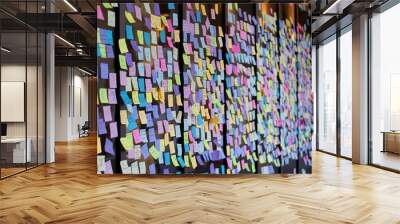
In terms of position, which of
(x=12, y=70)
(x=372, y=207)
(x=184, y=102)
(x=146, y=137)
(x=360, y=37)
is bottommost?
(x=372, y=207)

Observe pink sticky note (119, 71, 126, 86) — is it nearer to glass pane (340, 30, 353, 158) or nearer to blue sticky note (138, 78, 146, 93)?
blue sticky note (138, 78, 146, 93)

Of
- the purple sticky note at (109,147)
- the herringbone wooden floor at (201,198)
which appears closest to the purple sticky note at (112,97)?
the purple sticky note at (109,147)

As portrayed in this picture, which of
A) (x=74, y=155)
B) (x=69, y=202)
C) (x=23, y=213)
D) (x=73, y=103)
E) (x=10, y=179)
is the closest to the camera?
(x=23, y=213)

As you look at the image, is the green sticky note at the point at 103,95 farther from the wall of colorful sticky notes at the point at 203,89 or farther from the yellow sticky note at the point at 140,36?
the yellow sticky note at the point at 140,36

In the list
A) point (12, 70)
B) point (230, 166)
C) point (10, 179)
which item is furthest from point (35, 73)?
point (230, 166)

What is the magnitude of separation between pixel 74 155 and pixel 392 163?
7339 millimetres

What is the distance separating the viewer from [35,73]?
22.9ft

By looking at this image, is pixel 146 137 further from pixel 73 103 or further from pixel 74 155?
pixel 73 103

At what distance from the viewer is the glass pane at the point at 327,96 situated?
9.34 m

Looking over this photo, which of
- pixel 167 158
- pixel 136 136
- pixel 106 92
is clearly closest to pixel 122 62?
pixel 106 92

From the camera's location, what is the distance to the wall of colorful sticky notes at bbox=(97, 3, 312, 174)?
580 cm

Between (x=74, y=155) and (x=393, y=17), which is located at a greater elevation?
(x=393, y=17)

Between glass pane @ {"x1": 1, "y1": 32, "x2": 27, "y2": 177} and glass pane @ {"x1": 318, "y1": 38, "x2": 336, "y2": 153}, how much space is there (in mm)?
7269

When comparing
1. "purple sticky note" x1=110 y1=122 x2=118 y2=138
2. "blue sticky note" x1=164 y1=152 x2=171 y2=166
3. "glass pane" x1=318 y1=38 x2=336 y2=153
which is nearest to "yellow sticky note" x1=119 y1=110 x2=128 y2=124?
"purple sticky note" x1=110 y1=122 x2=118 y2=138
